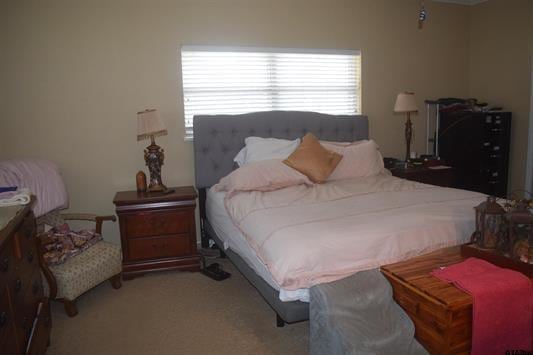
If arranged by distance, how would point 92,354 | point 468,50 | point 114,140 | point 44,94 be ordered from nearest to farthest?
point 92,354, point 44,94, point 114,140, point 468,50

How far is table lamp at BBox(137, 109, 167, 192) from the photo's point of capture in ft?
10.2

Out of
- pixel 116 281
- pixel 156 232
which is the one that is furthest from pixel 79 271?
pixel 156 232

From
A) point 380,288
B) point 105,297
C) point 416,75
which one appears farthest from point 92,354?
point 416,75

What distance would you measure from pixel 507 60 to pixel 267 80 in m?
2.81

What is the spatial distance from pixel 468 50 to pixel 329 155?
2.78m

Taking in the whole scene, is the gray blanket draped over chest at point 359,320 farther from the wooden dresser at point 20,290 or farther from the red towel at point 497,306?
the wooden dresser at point 20,290

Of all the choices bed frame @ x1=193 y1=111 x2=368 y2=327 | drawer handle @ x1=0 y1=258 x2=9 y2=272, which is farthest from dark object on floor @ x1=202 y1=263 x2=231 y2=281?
drawer handle @ x1=0 y1=258 x2=9 y2=272

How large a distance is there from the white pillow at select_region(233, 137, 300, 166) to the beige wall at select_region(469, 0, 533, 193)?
2.67 metres

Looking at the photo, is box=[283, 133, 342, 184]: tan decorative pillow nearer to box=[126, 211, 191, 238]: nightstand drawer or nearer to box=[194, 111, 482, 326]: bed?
box=[194, 111, 482, 326]: bed

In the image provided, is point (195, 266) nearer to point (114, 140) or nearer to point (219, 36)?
point (114, 140)

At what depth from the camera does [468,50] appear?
4695mm

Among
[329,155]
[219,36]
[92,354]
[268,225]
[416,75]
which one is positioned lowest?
[92,354]

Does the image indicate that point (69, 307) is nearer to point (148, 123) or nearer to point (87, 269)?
point (87, 269)

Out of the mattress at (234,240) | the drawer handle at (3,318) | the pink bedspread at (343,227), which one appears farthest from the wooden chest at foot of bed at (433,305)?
the drawer handle at (3,318)
